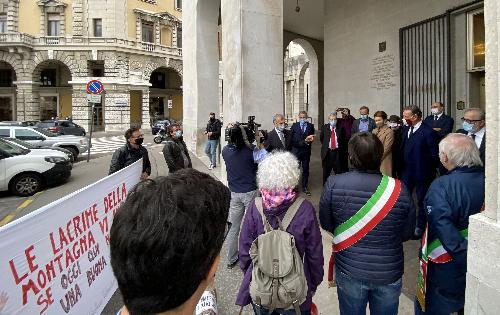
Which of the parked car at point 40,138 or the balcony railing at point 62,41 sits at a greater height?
the balcony railing at point 62,41

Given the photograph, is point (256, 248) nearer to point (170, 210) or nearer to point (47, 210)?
point (170, 210)

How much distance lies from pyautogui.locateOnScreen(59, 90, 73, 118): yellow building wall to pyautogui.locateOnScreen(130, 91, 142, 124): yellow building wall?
7247 mm

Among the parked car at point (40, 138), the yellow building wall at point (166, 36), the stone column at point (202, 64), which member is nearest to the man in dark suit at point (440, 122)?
the stone column at point (202, 64)

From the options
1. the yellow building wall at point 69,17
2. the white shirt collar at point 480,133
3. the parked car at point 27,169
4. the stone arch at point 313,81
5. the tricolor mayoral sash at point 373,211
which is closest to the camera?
the tricolor mayoral sash at point 373,211

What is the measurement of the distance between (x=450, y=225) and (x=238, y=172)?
269cm

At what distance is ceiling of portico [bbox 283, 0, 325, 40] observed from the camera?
14.8m

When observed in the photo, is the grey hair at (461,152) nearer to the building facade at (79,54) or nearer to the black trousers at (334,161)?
the black trousers at (334,161)

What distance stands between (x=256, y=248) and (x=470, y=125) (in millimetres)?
4227

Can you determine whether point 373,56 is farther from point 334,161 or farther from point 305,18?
point 305,18

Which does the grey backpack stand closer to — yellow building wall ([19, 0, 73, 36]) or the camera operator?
the camera operator

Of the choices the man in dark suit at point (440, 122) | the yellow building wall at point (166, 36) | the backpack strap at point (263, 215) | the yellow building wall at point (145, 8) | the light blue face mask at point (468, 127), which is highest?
the yellow building wall at point (145, 8)

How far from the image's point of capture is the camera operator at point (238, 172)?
4.54 m

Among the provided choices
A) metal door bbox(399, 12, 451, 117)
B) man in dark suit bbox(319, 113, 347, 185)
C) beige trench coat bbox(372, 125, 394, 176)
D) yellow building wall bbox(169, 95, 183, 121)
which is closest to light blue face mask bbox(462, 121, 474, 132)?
beige trench coat bbox(372, 125, 394, 176)

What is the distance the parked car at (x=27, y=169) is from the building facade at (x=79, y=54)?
29561 millimetres
